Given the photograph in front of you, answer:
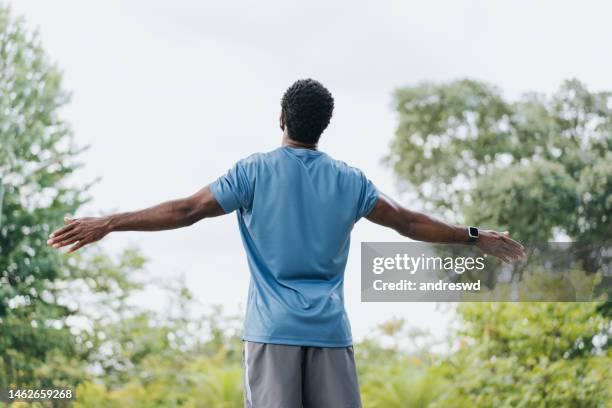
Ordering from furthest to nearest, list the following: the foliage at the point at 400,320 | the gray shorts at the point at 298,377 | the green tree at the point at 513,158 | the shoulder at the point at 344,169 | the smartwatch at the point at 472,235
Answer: the green tree at the point at 513,158, the foliage at the point at 400,320, the smartwatch at the point at 472,235, the shoulder at the point at 344,169, the gray shorts at the point at 298,377

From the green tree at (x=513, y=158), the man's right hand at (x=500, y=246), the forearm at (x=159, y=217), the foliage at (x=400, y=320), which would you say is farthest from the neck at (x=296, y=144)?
the green tree at (x=513, y=158)

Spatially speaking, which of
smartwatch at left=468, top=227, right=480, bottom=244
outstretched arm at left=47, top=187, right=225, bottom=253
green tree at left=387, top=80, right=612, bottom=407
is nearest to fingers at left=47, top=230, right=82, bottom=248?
outstretched arm at left=47, top=187, right=225, bottom=253

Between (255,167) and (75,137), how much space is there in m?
5.55

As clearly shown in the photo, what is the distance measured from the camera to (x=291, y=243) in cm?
168

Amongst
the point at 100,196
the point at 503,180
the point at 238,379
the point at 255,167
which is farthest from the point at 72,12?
the point at 255,167

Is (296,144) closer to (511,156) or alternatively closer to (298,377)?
(298,377)

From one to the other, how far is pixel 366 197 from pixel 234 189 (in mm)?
291

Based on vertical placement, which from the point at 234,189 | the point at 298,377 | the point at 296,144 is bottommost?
the point at 298,377

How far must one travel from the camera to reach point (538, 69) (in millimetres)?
8391

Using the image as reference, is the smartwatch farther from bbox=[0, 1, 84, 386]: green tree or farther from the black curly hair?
bbox=[0, 1, 84, 386]: green tree

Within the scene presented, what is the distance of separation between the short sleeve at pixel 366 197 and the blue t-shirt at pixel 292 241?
0.05 meters

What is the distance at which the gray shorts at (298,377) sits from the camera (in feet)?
5.43

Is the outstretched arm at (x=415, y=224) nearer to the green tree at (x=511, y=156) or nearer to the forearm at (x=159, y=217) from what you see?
the forearm at (x=159, y=217)

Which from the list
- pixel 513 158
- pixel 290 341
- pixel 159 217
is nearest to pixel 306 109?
pixel 159 217
